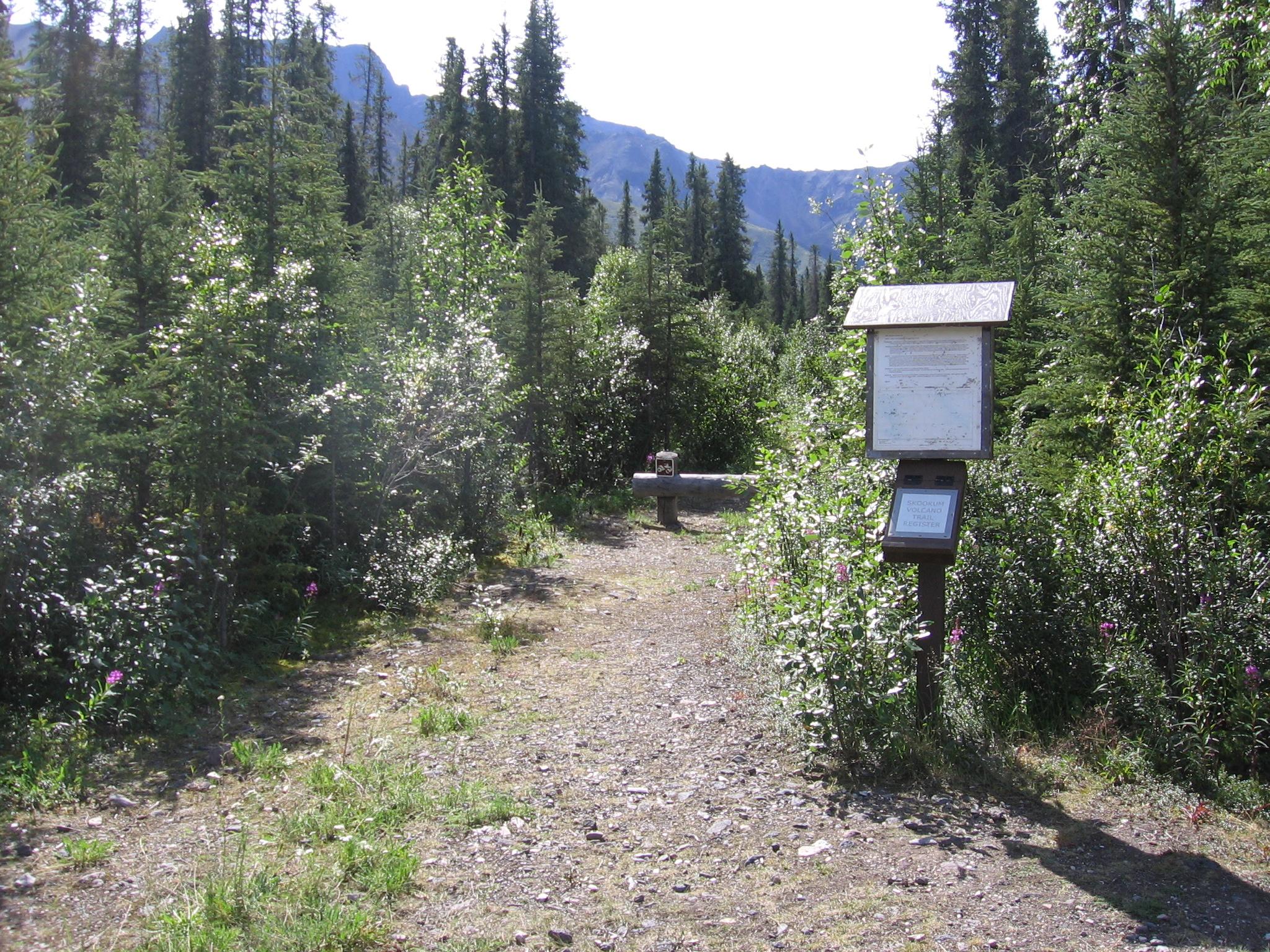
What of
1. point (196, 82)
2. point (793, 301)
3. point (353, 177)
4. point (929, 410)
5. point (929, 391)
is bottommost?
point (929, 410)

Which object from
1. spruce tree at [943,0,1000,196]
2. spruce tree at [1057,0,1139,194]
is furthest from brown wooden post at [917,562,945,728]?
spruce tree at [943,0,1000,196]

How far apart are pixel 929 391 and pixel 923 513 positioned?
73 centimetres

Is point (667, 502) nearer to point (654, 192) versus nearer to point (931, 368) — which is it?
point (931, 368)

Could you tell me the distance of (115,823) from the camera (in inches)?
169

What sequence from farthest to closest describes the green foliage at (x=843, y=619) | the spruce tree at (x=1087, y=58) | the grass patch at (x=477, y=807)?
the spruce tree at (x=1087, y=58), the green foliage at (x=843, y=619), the grass patch at (x=477, y=807)

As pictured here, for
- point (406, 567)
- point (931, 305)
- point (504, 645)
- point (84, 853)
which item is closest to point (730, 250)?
point (406, 567)

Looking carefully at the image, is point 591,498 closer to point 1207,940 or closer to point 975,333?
point 975,333

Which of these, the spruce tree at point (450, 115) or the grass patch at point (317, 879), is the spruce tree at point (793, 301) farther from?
the grass patch at point (317, 879)

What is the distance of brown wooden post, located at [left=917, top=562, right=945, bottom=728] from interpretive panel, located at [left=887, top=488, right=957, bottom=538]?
0.20 meters

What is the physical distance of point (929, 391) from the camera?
201 inches

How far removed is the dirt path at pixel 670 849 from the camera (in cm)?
334

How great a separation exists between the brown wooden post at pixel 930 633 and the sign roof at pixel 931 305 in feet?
4.54

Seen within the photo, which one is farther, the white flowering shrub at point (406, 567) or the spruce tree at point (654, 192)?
the spruce tree at point (654, 192)

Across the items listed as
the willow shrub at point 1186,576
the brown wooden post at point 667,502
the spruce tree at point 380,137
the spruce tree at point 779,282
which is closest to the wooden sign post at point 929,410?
the willow shrub at point 1186,576
